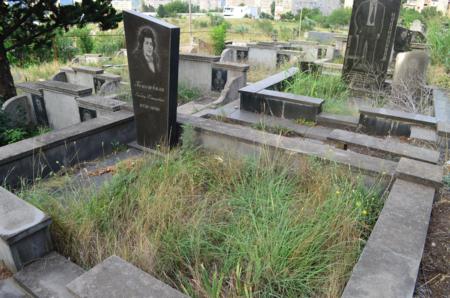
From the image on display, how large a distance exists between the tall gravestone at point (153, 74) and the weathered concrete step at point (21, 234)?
6.75ft

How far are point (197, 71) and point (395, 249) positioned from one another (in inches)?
299

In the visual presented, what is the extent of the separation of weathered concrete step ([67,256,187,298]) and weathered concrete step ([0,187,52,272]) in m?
0.76

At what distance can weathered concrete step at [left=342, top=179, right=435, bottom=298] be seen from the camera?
1902mm

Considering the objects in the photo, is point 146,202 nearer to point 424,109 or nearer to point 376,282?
point 376,282

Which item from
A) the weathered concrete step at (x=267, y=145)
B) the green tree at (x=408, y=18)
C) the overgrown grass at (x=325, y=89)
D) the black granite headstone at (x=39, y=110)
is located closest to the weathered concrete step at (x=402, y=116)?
the overgrown grass at (x=325, y=89)

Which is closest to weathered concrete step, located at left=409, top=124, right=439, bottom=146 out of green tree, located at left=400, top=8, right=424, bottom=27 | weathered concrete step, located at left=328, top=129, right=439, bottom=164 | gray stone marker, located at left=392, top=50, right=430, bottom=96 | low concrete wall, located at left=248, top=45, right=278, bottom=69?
weathered concrete step, located at left=328, top=129, right=439, bottom=164

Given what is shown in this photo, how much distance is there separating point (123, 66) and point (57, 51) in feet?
17.9

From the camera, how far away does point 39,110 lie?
6949mm

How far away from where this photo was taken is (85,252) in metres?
2.65

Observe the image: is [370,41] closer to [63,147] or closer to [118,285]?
[63,147]

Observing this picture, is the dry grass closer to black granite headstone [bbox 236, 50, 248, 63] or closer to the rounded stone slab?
black granite headstone [bbox 236, 50, 248, 63]

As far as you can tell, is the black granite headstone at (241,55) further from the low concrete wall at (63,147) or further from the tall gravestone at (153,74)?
the tall gravestone at (153,74)

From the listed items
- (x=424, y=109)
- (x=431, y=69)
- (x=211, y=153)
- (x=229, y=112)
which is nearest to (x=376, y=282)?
(x=211, y=153)

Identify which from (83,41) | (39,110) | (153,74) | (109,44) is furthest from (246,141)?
(109,44)
